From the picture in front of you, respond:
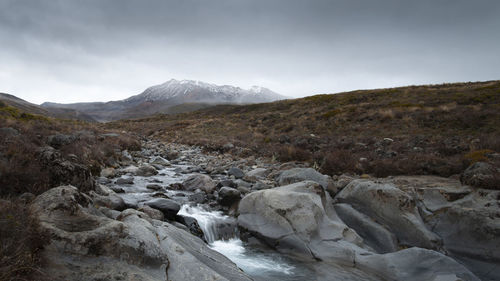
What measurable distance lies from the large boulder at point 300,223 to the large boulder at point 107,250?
2.09 meters

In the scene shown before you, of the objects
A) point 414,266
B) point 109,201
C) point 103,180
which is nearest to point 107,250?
point 109,201

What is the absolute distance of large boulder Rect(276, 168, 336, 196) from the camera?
8.49 metres

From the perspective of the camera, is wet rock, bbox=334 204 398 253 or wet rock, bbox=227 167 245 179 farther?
wet rock, bbox=227 167 245 179

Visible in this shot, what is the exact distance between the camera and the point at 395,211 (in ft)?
22.0

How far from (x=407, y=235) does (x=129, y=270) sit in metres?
6.17

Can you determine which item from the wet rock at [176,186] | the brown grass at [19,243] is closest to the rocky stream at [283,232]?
the brown grass at [19,243]

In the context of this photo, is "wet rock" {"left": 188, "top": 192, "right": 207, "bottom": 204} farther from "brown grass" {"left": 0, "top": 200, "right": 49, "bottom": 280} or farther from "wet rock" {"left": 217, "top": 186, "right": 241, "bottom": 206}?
"brown grass" {"left": 0, "top": 200, "right": 49, "bottom": 280}

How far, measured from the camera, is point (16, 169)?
4934mm

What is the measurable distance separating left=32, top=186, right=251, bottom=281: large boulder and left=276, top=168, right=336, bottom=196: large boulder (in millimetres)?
4889

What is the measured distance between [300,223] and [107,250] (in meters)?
4.25

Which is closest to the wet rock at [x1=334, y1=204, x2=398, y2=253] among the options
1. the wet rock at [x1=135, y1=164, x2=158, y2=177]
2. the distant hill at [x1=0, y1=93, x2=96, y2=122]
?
A: the wet rock at [x1=135, y1=164, x2=158, y2=177]

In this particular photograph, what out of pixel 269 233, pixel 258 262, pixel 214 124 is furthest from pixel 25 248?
pixel 214 124

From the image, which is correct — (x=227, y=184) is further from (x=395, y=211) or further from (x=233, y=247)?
(x=395, y=211)

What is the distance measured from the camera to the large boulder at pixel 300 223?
588 centimetres
